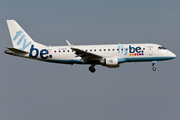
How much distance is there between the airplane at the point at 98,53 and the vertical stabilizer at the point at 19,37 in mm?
499

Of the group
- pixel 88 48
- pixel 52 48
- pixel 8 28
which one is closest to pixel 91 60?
pixel 88 48

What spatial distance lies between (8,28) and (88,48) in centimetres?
1447

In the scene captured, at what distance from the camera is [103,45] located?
189ft

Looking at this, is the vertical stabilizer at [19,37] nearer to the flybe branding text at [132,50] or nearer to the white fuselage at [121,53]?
the white fuselage at [121,53]

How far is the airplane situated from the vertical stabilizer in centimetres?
50

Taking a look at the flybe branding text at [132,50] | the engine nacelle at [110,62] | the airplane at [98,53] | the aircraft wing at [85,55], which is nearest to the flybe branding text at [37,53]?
the airplane at [98,53]

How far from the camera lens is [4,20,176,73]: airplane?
5656 centimetres

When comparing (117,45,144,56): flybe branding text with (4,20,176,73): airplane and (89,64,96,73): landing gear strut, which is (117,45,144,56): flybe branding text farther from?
(89,64,96,73): landing gear strut

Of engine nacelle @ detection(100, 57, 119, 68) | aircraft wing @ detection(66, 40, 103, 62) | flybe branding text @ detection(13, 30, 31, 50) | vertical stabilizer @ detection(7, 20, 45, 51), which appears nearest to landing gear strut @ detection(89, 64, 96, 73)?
aircraft wing @ detection(66, 40, 103, 62)

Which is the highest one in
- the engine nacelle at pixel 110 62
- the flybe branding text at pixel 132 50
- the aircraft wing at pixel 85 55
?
the flybe branding text at pixel 132 50

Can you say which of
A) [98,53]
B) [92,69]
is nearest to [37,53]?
[92,69]

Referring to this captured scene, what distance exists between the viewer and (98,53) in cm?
5728

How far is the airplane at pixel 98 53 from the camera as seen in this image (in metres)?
56.6

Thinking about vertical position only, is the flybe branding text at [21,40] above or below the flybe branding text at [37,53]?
above
